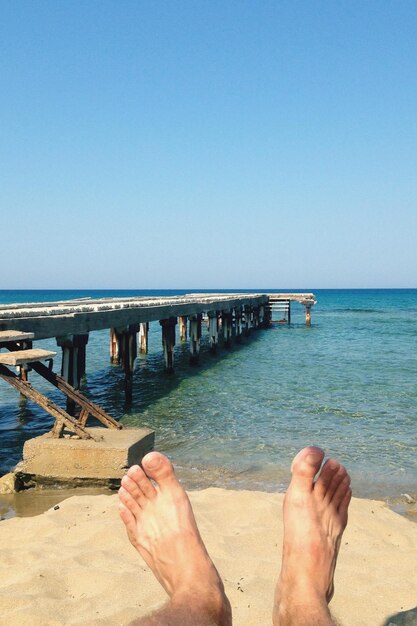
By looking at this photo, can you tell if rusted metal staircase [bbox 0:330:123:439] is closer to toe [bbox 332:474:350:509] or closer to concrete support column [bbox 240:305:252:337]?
toe [bbox 332:474:350:509]

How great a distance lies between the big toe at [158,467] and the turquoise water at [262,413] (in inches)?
134

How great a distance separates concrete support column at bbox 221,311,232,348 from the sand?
17.4 metres

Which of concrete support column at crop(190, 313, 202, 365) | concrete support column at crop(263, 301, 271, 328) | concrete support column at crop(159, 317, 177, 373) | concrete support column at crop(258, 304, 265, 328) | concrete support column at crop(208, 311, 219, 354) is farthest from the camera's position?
concrete support column at crop(263, 301, 271, 328)

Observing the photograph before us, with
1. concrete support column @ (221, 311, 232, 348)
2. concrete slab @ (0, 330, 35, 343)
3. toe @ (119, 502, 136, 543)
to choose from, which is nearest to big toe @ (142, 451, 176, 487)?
toe @ (119, 502, 136, 543)

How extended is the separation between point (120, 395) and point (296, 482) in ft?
32.6

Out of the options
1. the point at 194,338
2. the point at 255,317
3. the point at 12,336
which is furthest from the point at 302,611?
the point at 255,317

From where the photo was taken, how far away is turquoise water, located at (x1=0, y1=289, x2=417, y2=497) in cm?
670

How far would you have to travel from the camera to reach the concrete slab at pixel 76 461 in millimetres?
5422

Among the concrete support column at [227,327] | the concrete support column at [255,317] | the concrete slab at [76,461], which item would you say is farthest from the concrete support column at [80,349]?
the concrete support column at [255,317]

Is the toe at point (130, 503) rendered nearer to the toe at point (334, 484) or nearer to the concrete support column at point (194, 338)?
the toe at point (334, 484)

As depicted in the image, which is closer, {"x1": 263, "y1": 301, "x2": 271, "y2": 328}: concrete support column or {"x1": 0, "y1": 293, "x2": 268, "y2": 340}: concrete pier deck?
{"x1": 0, "y1": 293, "x2": 268, "y2": 340}: concrete pier deck

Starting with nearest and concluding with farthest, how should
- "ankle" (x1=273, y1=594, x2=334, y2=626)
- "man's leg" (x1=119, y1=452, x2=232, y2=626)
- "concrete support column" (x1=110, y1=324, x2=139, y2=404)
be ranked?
"ankle" (x1=273, y1=594, x2=334, y2=626) → "man's leg" (x1=119, y1=452, x2=232, y2=626) → "concrete support column" (x1=110, y1=324, x2=139, y2=404)

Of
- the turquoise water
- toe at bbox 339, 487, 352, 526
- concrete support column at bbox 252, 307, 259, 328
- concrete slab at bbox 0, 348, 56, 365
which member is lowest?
the turquoise water

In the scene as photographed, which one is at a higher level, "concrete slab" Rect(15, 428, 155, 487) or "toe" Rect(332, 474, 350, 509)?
"toe" Rect(332, 474, 350, 509)
